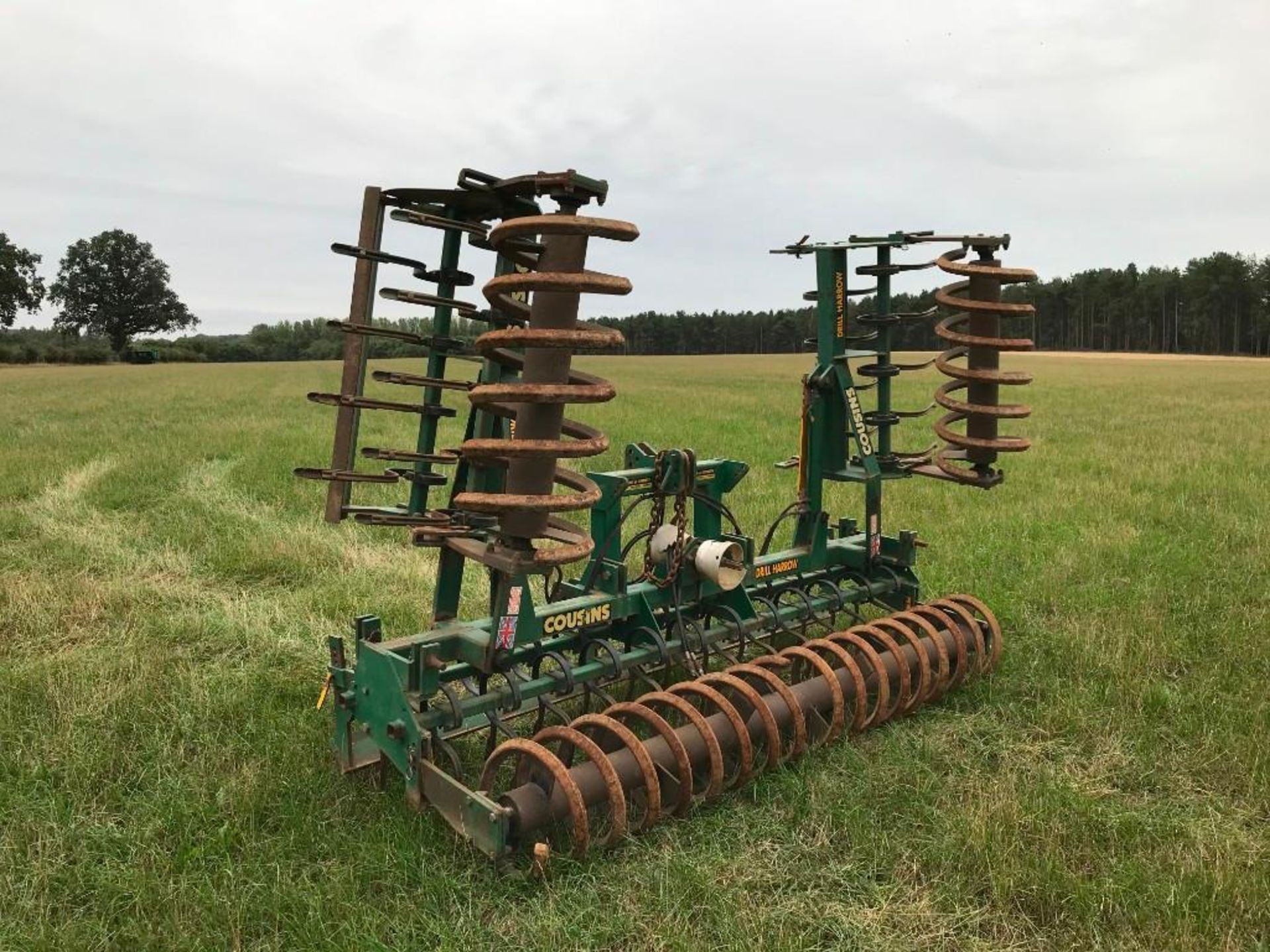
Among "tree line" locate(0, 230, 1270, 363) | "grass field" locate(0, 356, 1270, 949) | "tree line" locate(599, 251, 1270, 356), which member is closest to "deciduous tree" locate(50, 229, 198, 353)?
"tree line" locate(0, 230, 1270, 363)

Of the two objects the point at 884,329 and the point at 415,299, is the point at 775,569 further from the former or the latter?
the point at 415,299

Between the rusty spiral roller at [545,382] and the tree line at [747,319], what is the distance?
76.9 meters

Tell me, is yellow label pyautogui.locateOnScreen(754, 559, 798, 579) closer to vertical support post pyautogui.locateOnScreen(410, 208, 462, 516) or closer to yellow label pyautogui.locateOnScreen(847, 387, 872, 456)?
yellow label pyautogui.locateOnScreen(847, 387, 872, 456)

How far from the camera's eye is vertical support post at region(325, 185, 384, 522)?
3963 mm

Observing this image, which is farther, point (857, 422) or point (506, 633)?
point (857, 422)

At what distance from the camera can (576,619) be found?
476 centimetres

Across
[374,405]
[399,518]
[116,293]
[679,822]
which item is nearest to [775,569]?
[679,822]

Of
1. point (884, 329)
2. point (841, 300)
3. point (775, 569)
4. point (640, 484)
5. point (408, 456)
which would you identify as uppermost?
point (841, 300)

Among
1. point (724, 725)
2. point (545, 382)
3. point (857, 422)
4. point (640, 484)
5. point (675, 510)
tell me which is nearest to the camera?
point (545, 382)

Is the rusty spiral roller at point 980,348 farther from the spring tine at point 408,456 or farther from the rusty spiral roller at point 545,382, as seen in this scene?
the spring tine at point 408,456

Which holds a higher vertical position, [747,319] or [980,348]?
[747,319]

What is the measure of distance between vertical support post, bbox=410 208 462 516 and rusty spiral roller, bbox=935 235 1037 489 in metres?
2.83

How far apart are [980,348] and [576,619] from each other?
2808 mm

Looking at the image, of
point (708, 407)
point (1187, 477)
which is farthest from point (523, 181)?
point (708, 407)
